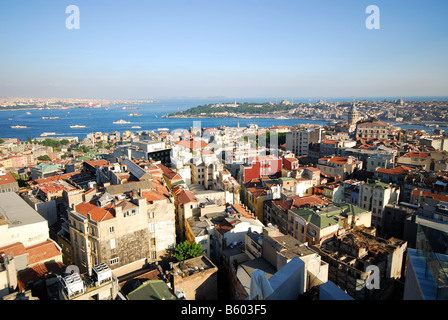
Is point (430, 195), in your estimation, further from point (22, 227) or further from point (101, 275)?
point (22, 227)

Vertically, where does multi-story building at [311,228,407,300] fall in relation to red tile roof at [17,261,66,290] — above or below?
below

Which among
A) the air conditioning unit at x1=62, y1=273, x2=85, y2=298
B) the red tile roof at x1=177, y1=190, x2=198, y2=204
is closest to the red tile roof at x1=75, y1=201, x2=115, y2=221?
the air conditioning unit at x1=62, y1=273, x2=85, y2=298

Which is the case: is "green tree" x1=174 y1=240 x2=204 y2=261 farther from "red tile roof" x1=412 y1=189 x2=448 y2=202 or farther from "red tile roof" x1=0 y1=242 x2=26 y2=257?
"red tile roof" x1=412 y1=189 x2=448 y2=202

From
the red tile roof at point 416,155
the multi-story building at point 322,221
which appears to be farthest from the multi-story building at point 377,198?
the red tile roof at point 416,155

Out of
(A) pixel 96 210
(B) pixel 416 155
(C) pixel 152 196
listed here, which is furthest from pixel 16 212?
(B) pixel 416 155

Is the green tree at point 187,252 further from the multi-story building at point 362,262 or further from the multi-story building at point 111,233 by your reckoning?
the multi-story building at point 362,262

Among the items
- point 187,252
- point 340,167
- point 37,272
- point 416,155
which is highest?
point 416,155

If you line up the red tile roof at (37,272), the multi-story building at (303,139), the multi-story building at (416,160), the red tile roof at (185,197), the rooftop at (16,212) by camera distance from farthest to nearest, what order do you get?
the multi-story building at (303,139) → the multi-story building at (416,160) → the red tile roof at (185,197) → the rooftop at (16,212) → the red tile roof at (37,272)

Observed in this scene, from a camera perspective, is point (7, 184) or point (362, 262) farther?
point (7, 184)

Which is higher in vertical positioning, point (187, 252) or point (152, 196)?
point (152, 196)
